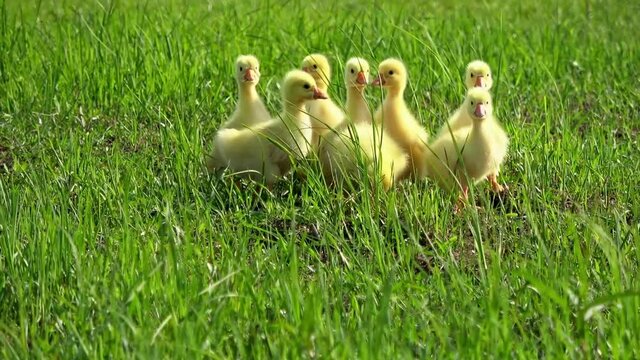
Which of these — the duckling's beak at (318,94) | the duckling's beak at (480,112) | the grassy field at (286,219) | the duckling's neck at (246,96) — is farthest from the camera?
the duckling's neck at (246,96)

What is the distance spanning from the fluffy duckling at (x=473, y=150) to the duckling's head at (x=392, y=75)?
376mm

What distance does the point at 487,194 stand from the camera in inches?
212

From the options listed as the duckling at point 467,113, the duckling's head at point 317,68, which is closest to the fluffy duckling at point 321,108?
the duckling's head at point 317,68

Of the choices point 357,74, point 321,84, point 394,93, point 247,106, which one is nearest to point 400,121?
point 394,93

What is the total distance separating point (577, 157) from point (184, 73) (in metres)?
2.31

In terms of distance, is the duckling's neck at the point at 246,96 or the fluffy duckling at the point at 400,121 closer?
the fluffy duckling at the point at 400,121

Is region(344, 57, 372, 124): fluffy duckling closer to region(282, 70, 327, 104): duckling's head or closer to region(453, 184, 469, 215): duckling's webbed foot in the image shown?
region(282, 70, 327, 104): duckling's head

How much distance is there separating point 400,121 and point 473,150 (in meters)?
0.42

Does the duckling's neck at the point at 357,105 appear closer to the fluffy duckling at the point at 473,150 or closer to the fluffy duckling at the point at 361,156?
the fluffy duckling at the point at 361,156

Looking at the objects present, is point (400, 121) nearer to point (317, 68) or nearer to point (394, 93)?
point (394, 93)

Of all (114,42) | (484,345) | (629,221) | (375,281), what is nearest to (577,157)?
(629,221)

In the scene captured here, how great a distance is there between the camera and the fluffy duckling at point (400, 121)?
219 inches

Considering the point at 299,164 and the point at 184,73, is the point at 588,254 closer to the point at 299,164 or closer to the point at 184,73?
the point at 299,164

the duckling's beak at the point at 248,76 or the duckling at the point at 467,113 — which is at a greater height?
the duckling at the point at 467,113
